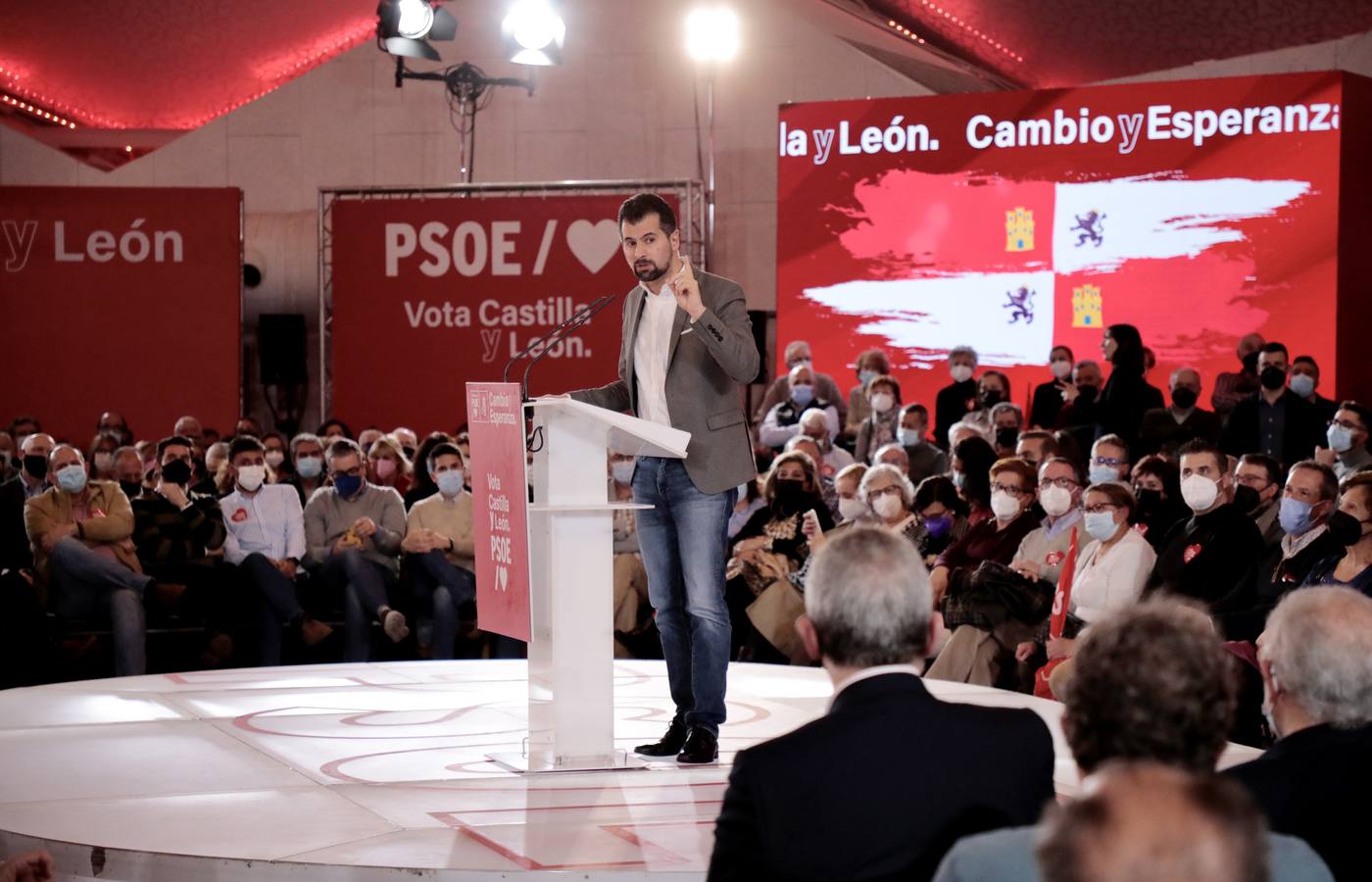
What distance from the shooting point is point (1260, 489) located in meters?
5.96

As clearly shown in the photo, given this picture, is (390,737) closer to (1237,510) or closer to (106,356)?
(1237,510)

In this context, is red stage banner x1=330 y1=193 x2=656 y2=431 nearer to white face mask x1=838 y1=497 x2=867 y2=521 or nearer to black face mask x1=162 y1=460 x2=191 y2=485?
black face mask x1=162 y1=460 x2=191 y2=485

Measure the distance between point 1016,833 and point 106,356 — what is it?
12383 millimetres

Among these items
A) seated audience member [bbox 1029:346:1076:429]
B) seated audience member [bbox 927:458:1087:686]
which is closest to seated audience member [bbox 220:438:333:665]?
seated audience member [bbox 927:458:1087:686]

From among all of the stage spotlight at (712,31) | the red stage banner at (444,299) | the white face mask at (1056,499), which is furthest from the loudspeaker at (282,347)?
the white face mask at (1056,499)

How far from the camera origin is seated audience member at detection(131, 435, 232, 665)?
7.41 meters

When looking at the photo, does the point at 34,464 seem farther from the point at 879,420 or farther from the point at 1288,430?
the point at 1288,430

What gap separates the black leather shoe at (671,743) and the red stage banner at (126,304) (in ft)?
31.8

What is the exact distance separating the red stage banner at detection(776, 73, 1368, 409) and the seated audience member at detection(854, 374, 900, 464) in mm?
2159

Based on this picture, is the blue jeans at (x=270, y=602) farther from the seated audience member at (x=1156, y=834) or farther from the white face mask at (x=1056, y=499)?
the seated audience member at (x=1156, y=834)

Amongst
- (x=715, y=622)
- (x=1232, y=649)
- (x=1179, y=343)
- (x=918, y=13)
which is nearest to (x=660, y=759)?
(x=715, y=622)

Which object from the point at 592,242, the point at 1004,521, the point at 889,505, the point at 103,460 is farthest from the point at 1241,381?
the point at 103,460

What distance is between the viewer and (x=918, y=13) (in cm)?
1234

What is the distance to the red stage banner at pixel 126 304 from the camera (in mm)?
12844
